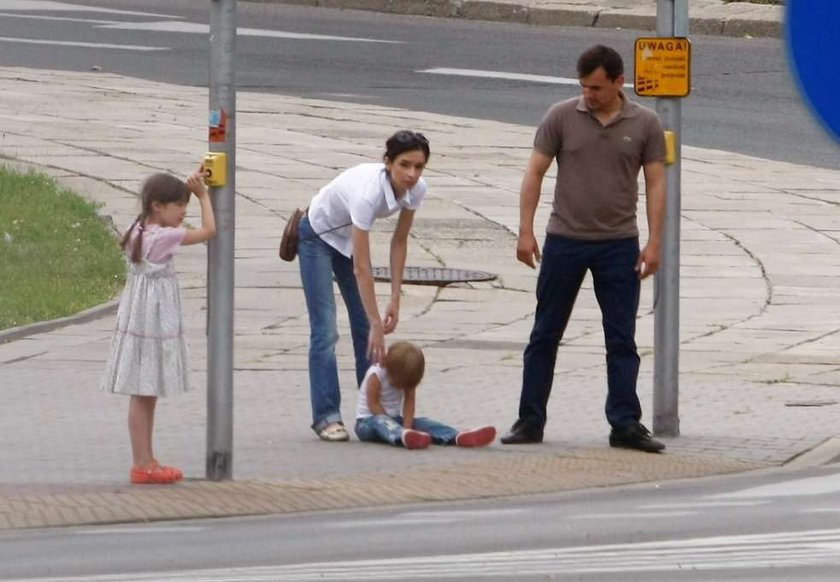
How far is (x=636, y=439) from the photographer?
400 inches

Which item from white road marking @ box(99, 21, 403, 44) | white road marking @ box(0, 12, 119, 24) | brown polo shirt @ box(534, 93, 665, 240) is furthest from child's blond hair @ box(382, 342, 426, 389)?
white road marking @ box(0, 12, 119, 24)

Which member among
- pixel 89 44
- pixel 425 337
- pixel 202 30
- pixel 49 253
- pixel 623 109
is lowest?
pixel 425 337

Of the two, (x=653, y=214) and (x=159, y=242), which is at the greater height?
(x=653, y=214)

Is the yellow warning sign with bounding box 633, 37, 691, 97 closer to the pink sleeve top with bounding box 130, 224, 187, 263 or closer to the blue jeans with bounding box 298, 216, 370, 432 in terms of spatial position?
the blue jeans with bounding box 298, 216, 370, 432

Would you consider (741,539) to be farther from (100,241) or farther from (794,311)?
(100,241)

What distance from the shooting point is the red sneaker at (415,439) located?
10.2 meters

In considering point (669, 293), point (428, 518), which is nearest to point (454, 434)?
point (669, 293)

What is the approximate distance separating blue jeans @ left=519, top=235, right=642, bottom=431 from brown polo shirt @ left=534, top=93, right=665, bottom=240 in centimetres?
9

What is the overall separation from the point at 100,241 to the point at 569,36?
1371cm

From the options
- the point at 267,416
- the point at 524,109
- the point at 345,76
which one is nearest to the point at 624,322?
the point at 267,416

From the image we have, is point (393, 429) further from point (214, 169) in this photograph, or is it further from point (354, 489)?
point (214, 169)

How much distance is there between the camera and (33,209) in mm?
17750

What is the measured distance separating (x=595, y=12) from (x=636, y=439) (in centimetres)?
2046

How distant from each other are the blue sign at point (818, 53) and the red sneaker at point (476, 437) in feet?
18.4
